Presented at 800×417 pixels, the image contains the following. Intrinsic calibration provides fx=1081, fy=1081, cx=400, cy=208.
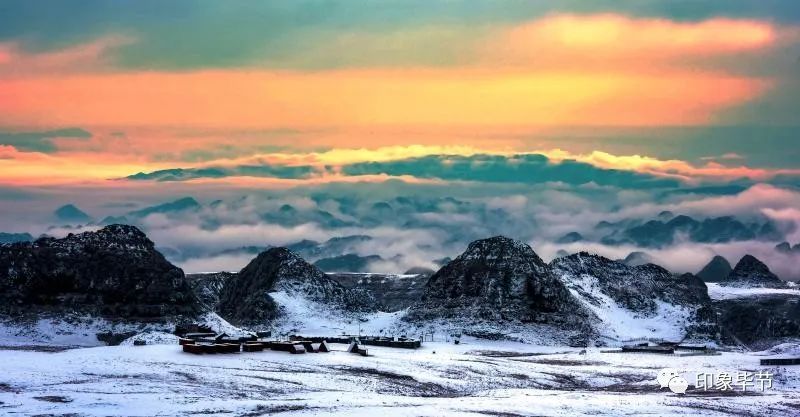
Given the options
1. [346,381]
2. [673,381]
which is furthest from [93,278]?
[673,381]

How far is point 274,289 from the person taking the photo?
596ft

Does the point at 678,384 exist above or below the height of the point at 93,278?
below

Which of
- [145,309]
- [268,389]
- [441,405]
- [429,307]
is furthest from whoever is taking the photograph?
[429,307]

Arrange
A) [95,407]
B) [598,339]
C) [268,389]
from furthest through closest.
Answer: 1. [598,339]
2. [268,389]
3. [95,407]

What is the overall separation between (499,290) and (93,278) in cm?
6176

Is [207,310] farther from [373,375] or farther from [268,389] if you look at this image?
[268,389]

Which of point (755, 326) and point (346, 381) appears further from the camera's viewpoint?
point (755, 326)

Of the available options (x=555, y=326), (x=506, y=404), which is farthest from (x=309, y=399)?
(x=555, y=326)

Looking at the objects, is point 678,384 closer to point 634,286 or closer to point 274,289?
point 634,286

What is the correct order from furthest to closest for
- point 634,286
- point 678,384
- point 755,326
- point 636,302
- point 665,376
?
point 634,286
point 636,302
point 755,326
point 665,376
point 678,384

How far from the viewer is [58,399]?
76.8m

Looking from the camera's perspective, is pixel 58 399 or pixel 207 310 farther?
pixel 207 310

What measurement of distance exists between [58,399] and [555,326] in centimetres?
9865

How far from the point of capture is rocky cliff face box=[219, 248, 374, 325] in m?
173
